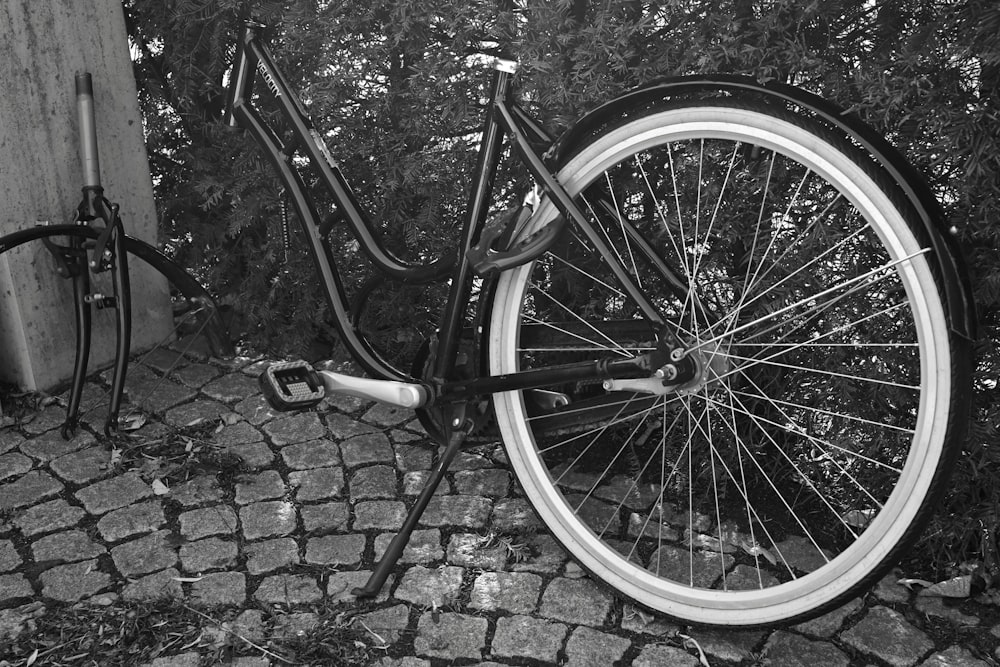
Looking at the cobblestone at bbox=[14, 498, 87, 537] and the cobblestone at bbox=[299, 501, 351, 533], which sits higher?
the cobblestone at bbox=[14, 498, 87, 537]

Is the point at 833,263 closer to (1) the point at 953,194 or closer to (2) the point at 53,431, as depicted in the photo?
(1) the point at 953,194

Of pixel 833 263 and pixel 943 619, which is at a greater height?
pixel 833 263

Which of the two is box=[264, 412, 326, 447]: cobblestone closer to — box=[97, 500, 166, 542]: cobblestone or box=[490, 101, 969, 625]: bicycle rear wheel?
box=[97, 500, 166, 542]: cobblestone

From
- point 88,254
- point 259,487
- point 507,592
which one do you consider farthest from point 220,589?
point 88,254

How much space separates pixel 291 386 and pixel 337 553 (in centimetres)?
57

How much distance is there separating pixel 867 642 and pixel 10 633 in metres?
2.29

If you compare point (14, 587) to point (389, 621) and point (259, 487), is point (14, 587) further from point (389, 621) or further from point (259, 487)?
point (389, 621)

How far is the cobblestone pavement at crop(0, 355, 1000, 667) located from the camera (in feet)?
8.84

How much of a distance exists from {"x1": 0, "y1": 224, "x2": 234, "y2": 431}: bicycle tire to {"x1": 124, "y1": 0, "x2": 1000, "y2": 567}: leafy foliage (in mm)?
243

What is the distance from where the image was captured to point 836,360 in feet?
9.70

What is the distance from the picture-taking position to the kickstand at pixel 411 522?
113 inches

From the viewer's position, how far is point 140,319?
4.32 metres

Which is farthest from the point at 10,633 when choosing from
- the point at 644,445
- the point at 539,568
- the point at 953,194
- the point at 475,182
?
the point at 953,194

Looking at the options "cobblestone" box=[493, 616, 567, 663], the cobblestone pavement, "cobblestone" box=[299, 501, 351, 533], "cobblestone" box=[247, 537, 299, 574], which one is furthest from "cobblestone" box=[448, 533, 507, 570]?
"cobblestone" box=[247, 537, 299, 574]
